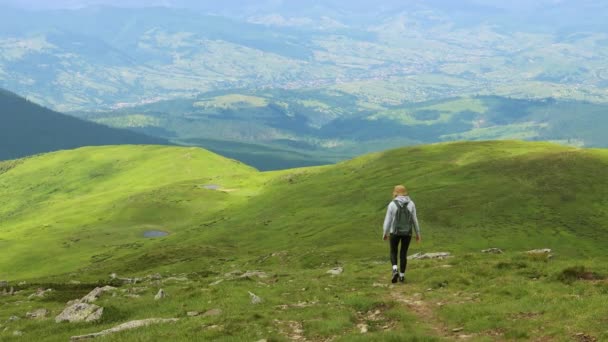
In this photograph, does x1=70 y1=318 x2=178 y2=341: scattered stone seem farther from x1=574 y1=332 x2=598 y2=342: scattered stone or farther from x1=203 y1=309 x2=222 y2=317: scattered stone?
x1=574 y1=332 x2=598 y2=342: scattered stone

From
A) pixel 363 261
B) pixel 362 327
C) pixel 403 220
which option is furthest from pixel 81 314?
pixel 363 261

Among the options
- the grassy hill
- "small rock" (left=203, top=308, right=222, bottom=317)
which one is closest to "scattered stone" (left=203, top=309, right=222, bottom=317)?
"small rock" (left=203, top=308, right=222, bottom=317)

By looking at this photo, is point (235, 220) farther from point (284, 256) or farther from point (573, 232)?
point (573, 232)

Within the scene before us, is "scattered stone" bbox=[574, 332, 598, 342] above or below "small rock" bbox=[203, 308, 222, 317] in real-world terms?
above

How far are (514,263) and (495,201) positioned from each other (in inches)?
3367

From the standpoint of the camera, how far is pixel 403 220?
33.6 metres

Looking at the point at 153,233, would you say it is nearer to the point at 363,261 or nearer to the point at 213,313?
the point at 363,261

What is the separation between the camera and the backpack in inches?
1314

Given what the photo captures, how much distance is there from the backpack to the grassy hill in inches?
142

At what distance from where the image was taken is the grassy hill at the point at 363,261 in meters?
27.2

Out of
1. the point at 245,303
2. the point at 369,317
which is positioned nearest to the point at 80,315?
the point at 245,303

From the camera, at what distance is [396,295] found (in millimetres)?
33906

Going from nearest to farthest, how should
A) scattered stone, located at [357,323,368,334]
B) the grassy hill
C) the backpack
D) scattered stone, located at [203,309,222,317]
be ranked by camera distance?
scattered stone, located at [357,323,368,334] → the grassy hill → scattered stone, located at [203,309,222,317] → the backpack

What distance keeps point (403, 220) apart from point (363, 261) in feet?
119
